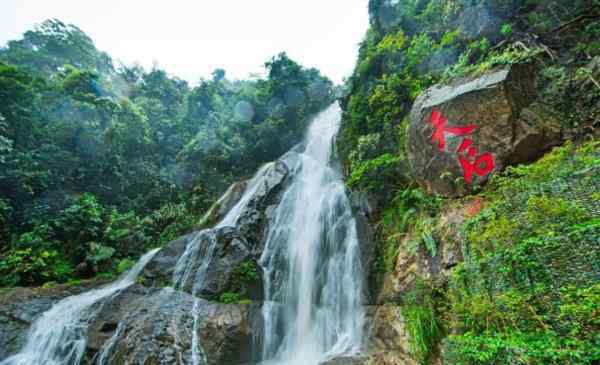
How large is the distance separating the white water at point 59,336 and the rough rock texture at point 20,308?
18 centimetres

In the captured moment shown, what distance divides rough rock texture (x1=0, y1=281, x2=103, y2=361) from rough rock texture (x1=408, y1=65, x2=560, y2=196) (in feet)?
33.4

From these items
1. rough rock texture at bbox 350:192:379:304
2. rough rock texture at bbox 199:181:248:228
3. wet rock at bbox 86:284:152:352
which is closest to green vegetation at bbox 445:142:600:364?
rough rock texture at bbox 350:192:379:304

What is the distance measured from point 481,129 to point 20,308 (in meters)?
11.6

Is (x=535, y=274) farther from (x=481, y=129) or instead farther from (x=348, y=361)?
(x=348, y=361)

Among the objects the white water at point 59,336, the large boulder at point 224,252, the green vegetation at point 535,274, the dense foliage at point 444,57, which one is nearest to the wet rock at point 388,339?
the green vegetation at point 535,274

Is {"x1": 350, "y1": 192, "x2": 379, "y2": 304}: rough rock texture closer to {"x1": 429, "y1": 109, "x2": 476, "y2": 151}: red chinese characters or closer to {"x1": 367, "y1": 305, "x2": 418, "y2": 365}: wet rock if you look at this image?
{"x1": 367, "y1": 305, "x2": 418, "y2": 365}: wet rock

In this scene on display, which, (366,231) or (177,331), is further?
(366,231)

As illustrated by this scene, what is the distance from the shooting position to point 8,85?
11.6m

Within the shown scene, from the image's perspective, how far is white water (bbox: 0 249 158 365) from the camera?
610 centimetres

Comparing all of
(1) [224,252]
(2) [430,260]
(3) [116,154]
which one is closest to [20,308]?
(1) [224,252]

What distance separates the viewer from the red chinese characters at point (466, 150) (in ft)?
16.5

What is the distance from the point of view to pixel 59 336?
21.1ft

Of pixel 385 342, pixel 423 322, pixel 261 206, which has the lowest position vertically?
pixel 385 342

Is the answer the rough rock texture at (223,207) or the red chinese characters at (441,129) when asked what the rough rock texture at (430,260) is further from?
the rough rock texture at (223,207)
